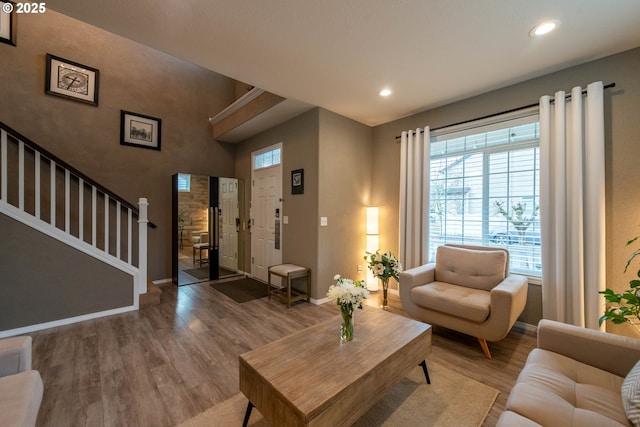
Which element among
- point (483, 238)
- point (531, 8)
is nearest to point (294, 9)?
point (531, 8)

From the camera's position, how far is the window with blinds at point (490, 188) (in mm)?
2791

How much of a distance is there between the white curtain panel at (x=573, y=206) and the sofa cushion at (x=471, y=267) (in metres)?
0.44

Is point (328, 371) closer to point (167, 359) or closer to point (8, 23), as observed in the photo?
point (167, 359)

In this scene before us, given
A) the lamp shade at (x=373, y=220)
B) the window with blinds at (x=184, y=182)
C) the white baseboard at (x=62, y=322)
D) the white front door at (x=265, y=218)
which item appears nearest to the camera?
the white baseboard at (x=62, y=322)

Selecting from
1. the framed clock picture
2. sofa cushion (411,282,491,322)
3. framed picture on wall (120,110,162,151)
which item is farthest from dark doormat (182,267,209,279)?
sofa cushion (411,282,491,322)

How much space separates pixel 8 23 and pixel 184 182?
2.82 meters

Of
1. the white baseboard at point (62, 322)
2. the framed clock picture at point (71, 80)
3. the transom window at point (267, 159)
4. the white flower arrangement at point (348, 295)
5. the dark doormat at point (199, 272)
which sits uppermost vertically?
the framed clock picture at point (71, 80)

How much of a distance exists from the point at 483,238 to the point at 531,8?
7.52ft

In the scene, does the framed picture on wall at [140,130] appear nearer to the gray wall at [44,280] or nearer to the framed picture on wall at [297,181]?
the gray wall at [44,280]

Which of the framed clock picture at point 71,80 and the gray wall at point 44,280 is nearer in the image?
the gray wall at point 44,280

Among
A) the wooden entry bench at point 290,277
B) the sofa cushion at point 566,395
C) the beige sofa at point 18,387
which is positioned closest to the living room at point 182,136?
the wooden entry bench at point 290,277

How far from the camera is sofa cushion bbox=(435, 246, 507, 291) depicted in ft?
8.65

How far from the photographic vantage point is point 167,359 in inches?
85.9

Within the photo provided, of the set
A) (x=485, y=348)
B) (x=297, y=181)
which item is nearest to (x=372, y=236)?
(x=297, y=181)
